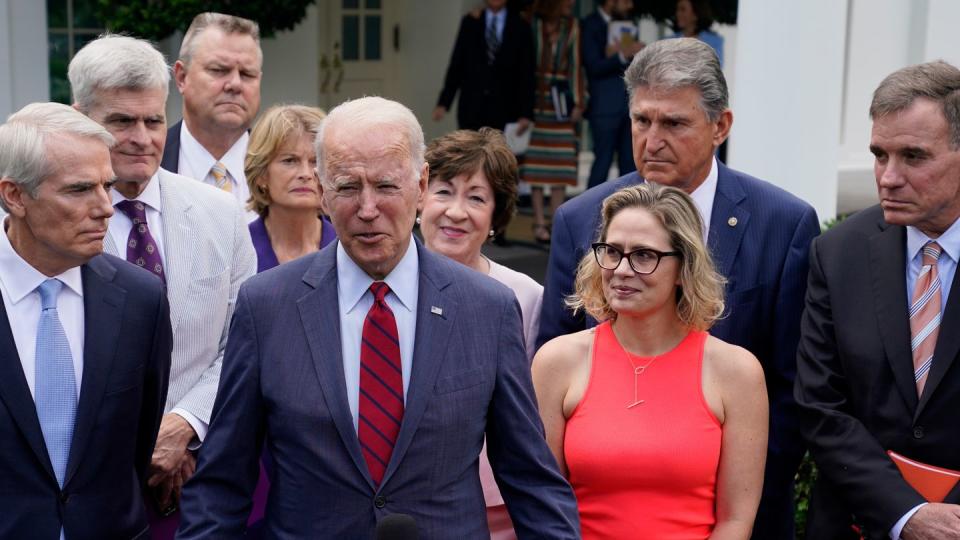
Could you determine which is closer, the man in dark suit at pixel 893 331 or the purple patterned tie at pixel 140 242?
the man in dark suit at pixel 893 331

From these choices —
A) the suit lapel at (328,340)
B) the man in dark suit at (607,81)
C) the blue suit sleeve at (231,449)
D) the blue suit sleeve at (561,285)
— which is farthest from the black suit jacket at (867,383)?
the man in dark suit at (607,81)

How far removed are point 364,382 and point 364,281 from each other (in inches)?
10.3

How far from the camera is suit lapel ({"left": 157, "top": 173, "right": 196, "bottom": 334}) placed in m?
4.23

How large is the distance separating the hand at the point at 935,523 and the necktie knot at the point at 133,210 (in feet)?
8.31

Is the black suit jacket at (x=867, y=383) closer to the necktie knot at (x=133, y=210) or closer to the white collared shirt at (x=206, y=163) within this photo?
the necktie knot at (x=133, y=210)

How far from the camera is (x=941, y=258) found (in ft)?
13.3

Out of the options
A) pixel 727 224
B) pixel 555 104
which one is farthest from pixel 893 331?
pixel 555 104

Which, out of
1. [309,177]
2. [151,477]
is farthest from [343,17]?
[151,477]

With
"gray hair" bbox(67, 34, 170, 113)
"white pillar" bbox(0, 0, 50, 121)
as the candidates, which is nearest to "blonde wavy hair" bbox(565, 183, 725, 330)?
"gray hair" bbox(67, 34, 170, 113)

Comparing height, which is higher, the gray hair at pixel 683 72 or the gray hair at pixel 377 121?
the gray hair at pixel 683 72

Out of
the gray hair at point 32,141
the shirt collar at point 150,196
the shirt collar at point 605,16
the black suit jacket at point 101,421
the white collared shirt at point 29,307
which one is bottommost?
the black suit jacket at point 101,421

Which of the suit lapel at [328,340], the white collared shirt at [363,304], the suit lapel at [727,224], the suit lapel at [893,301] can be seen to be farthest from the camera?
the suit lapel at [727,224]

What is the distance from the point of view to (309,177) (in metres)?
5.14

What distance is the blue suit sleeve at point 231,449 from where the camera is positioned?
3.16 meters
